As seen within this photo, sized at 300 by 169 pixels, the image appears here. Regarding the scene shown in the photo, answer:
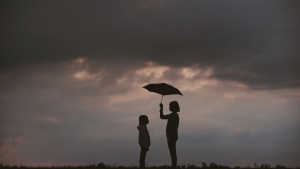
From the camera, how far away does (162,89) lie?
67.8ft

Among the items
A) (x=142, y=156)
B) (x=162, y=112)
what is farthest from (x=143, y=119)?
(x=142, y=156)

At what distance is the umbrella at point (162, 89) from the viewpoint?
67.5ft

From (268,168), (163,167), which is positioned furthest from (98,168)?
(268,168)

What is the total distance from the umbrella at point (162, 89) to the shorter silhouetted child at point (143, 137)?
1.24 meters

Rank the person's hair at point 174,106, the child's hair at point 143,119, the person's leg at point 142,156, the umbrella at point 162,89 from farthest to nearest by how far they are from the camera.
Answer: the person's leg at point 142,156, the child's hair at point 143,119, the umbrella at point 162,89, the person's hair at point 174,106

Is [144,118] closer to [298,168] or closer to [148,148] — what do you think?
[148,148]

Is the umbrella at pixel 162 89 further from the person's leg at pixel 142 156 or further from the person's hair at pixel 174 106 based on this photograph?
the person's leg at pixel 142 156

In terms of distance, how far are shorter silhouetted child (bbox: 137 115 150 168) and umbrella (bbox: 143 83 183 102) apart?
1.24 meters

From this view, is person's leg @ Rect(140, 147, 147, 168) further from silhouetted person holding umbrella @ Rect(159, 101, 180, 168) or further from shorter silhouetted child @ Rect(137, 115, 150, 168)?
silhouetted person holding umbrella @ Rect(159, 101, 180, 168)

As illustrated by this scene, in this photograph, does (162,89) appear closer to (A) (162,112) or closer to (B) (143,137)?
(A) (162,112)

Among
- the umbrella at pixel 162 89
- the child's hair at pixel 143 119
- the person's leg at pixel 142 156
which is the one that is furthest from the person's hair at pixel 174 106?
the person's leg at pixel 142 156

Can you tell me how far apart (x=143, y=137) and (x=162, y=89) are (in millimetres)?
2273

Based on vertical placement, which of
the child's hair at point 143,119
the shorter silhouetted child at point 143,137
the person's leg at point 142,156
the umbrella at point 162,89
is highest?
the umbrella at point 162,89

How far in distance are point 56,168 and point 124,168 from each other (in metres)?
3.01
